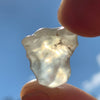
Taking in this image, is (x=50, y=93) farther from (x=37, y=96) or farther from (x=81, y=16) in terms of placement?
(x=81, y=16)

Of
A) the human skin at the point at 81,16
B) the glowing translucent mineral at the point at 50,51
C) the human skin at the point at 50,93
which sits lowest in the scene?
the human skin at the point at 50,93

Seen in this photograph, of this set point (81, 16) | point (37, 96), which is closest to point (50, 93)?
point (37, 96)

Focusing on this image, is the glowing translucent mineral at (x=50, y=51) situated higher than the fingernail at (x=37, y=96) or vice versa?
the glowing translucent mineral at (x=50, y=51)

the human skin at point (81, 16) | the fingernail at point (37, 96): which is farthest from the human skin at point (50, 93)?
the human skin at point (81, 16)

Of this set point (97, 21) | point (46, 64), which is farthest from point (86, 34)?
point (46, 64)

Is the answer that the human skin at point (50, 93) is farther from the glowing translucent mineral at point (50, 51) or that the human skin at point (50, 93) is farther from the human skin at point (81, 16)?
the human skin at point (81, 16)

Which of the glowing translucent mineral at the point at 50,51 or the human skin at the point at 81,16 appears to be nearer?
the human skin at the point at 81,16

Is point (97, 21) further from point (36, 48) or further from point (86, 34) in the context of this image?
point (36, 48)
